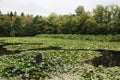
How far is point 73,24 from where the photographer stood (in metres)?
69.7

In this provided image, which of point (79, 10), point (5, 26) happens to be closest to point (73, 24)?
point (79, 10)

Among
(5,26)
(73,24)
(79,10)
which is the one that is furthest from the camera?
(5,26)

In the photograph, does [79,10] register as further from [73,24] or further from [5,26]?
[5,26]

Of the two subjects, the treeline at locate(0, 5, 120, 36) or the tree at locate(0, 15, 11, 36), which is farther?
the tree at locate(0, 15, 11, 36)

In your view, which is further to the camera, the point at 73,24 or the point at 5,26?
the point at 5,26

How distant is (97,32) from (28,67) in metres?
47.6

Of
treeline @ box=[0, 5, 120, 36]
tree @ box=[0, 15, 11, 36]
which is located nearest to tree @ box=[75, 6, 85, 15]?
treeline @ box=[0, 5, 120, 36]

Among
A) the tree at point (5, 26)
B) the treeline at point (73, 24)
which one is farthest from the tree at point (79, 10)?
the tree at point (5, 26)

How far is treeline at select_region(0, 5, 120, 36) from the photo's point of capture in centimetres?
6128

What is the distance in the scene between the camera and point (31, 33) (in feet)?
269

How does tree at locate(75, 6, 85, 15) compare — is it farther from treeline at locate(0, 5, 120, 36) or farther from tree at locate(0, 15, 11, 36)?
tree at locate(0, 15, 11, 36)

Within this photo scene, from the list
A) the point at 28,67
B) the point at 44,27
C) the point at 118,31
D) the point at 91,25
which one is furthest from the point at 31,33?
the point at 28,67

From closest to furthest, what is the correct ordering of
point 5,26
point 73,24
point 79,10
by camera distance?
point 73,24 < point 79,10 < point 5,26

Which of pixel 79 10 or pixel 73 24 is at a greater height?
pixel 79 10
